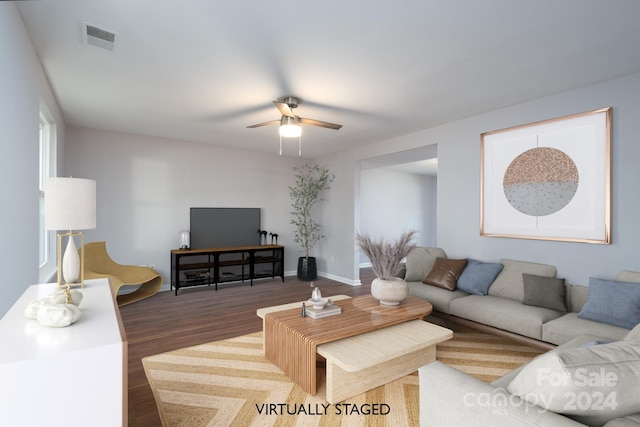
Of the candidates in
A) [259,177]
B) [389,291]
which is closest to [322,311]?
[389,291]

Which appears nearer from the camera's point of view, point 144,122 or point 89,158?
point 144,122

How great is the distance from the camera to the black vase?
20.1 feet

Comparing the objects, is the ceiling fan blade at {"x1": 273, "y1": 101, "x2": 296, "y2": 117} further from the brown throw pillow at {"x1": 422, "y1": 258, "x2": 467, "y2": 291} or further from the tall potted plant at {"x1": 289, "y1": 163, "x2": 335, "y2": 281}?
the tall potted plant at {"x1": 289, "y1": 163, "x2": 335, "y2": 281}

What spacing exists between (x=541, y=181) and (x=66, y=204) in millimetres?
4081

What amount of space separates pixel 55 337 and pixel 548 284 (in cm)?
367

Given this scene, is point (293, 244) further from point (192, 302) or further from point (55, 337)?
point (55, 337)

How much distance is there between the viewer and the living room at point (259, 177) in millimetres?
2072

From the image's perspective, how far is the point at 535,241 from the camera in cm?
343

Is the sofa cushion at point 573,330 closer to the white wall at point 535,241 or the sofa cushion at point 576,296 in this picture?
the sofa cushion at point 576,296

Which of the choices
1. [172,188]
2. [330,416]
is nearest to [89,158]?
[172,188]

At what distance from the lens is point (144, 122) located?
4.34 meters

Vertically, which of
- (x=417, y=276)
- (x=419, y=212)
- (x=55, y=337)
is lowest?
(x=417, y=276)

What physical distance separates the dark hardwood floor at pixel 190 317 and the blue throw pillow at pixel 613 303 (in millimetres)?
3163

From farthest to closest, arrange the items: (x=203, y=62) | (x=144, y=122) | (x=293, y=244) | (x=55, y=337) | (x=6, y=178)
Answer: (x=293, y=244) → (x=144, y=122) → (x=203, y=62) → (x=6, y=178) → (x=55, y=337)
